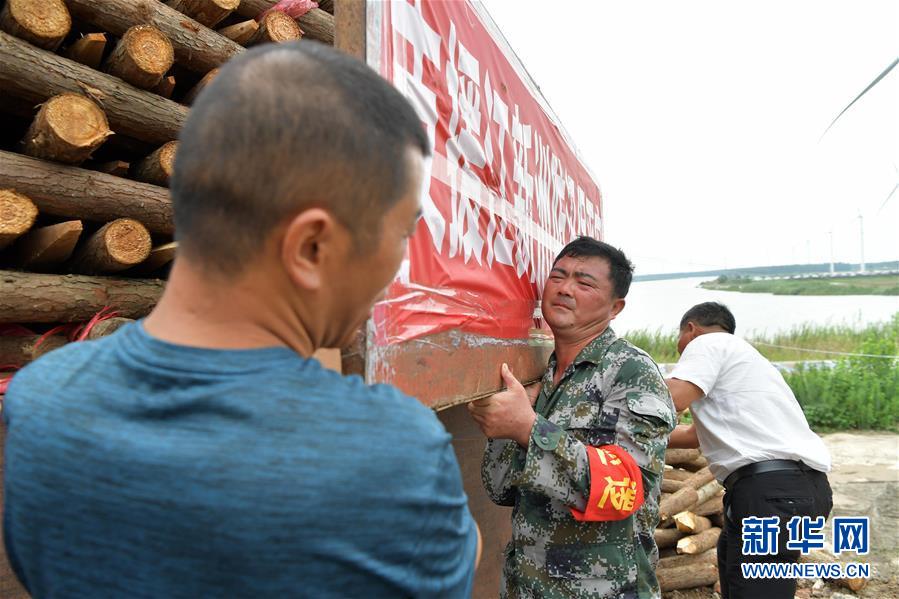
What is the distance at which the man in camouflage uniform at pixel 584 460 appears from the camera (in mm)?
1798

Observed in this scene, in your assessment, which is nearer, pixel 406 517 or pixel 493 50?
pixel 406 517

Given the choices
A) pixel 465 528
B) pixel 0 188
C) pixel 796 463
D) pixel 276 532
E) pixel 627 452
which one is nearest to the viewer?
pixel 276 532

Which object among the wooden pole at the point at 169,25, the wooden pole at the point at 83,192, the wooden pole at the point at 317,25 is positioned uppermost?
the wooden pole at the point at 317,25

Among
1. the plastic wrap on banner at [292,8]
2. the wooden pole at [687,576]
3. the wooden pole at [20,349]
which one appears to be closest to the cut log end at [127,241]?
the wooden pole at [20,349]

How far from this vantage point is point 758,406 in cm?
344

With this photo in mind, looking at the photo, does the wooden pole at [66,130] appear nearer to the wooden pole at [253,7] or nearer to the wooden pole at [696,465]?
the wooden pole at [253,7]

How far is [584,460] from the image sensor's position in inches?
70.7

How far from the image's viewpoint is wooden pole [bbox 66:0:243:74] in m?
2.38

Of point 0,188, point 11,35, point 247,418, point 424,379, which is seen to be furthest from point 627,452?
point 11,35

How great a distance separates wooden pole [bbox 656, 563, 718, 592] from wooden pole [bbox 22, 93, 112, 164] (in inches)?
173

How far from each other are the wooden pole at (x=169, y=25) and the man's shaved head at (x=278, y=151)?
7.02 ft

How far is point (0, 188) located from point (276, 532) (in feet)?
6.85

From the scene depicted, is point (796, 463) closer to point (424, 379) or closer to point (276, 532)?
point (424, 379)

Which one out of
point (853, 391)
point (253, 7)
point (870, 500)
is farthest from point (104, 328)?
point (853, 391)
